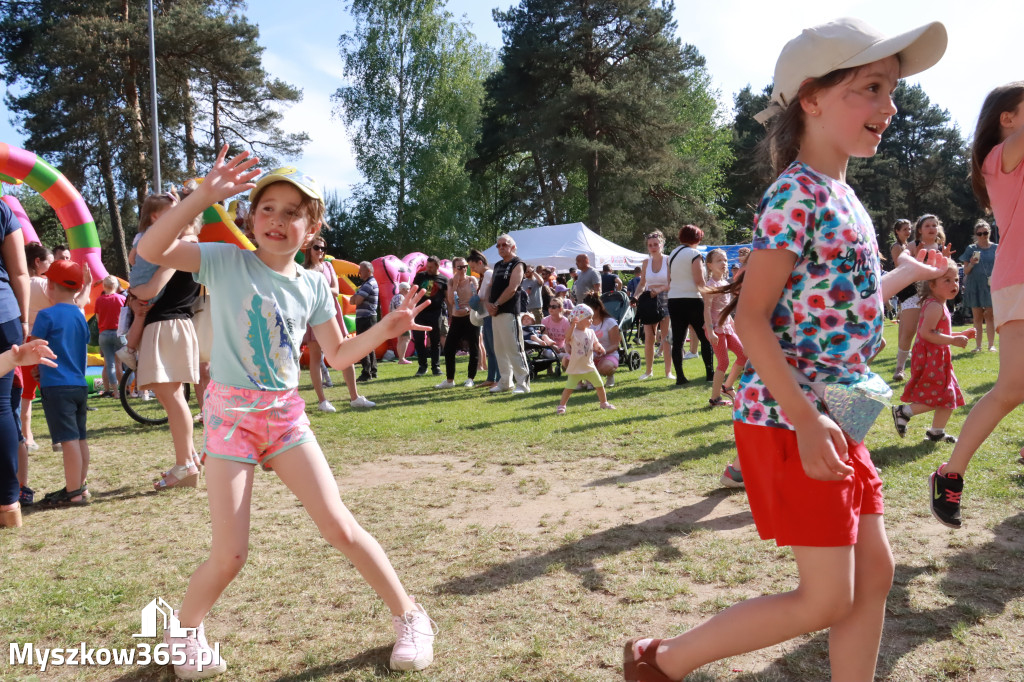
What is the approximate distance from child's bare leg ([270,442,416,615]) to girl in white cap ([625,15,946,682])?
1.28 m

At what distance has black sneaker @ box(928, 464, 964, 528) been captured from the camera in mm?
3309

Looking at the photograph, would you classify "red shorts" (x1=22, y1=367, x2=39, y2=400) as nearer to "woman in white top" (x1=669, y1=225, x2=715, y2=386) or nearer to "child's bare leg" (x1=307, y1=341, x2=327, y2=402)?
"child's bare leg" (x1=307, y1=341, x2=327, y2=402)

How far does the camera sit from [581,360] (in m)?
9.45

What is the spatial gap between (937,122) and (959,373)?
6474 centimetres

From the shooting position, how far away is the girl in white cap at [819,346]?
1.95 metres

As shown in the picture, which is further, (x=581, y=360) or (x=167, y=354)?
(x=581, y=360)

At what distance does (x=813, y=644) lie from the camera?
2.93 meters

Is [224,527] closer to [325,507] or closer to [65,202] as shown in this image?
[325,507]

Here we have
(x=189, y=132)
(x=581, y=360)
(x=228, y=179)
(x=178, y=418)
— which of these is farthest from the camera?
(x=189, y=132)

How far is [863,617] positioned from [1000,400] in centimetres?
196

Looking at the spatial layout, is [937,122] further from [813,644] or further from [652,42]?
[813,644]

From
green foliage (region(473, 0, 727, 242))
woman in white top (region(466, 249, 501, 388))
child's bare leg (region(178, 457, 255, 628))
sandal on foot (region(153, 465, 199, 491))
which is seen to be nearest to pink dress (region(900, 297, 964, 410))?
child's bare leg (region(178, 457, 255, 628))

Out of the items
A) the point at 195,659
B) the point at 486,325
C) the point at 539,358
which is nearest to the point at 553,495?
the point at 195,659

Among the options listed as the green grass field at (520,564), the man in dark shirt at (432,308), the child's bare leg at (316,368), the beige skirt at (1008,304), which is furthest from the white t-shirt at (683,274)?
the beige skirt at (1008,304)
